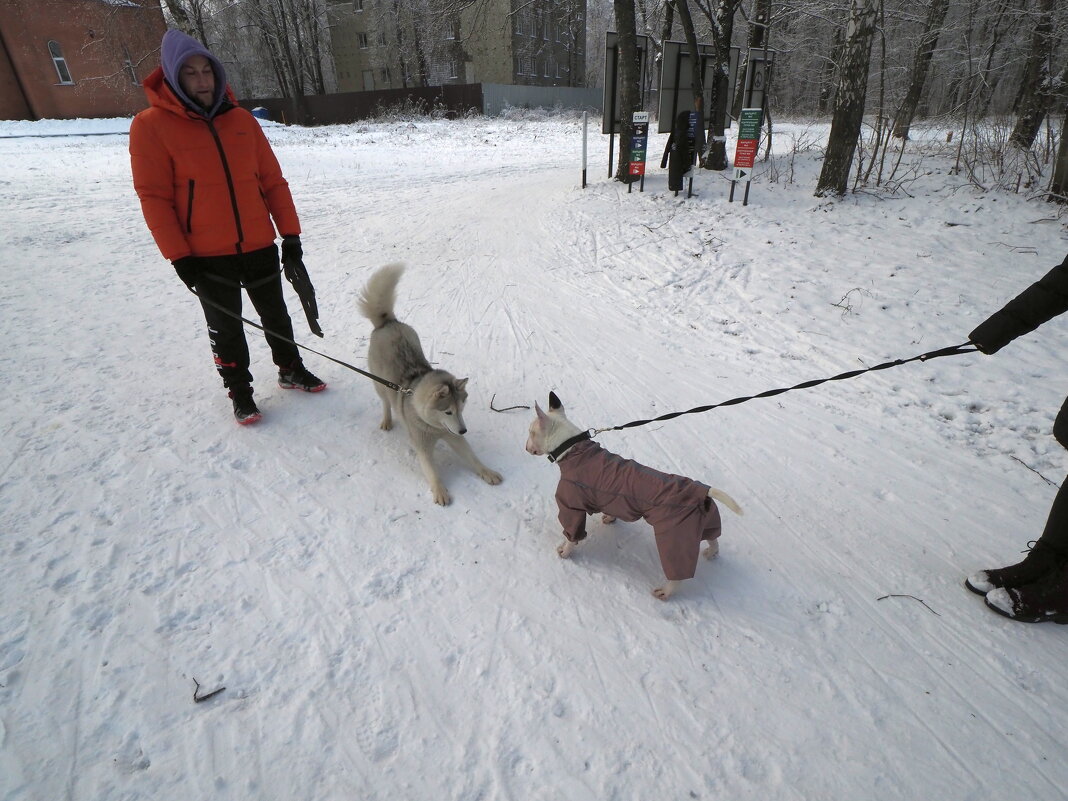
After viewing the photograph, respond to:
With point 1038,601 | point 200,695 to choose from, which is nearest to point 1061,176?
point 1038,601

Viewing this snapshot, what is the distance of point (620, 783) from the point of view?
1.96 metres

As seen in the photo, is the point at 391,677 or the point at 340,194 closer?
the point at 391,677

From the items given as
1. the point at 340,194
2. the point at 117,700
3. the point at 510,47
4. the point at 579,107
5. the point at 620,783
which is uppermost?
the point at 510,47

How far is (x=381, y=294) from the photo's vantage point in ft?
12.3

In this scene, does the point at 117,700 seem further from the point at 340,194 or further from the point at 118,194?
the point at 118,194

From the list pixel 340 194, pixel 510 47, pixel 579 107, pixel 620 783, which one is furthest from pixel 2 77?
pixel 620 783

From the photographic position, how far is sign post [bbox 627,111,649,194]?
9.75 meters

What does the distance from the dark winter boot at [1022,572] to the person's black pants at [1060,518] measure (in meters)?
0.04

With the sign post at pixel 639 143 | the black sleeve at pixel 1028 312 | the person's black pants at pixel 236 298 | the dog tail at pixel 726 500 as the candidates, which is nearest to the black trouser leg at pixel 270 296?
the person's black pants at pixel 236 298

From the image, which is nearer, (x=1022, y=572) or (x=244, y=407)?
(x=1022, y=572)

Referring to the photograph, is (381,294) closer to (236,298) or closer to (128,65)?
(236,298)

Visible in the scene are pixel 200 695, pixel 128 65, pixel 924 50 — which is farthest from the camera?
pixel 128 65

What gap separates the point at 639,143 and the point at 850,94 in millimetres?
3622

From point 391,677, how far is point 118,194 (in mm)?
13751
